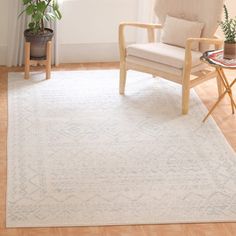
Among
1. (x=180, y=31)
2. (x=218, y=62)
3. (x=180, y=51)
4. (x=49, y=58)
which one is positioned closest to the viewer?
(x=218, y=62)

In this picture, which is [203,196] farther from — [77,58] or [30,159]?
[77,58]

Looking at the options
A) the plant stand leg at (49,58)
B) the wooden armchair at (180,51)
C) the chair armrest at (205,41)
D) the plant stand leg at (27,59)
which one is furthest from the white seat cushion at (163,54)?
the plant stand leg at (27,59)

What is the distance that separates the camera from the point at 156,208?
3.75 metres

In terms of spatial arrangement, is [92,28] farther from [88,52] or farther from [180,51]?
[180,51]

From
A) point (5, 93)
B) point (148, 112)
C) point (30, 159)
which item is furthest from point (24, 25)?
point (30, 159)

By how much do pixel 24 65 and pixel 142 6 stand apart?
1363 millimetres

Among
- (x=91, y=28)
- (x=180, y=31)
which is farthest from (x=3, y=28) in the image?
(x=180, y=31)

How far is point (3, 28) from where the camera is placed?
20.1ft

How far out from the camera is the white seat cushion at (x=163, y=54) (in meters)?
5.04

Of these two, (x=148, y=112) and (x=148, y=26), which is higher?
(x=148, y=26)

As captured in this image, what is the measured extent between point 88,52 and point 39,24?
2.50ft

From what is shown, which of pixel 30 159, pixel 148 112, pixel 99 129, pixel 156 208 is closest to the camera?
pixel 156 208

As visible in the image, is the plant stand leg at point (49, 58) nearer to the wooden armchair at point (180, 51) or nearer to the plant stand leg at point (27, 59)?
the plant stand leg at point (27, 59)

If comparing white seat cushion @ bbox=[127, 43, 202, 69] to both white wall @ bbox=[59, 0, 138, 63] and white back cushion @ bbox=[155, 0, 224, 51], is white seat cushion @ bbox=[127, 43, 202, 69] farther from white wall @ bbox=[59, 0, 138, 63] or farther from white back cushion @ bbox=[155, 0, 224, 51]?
white wall @ bbox=[59, 0, 138, 63]
